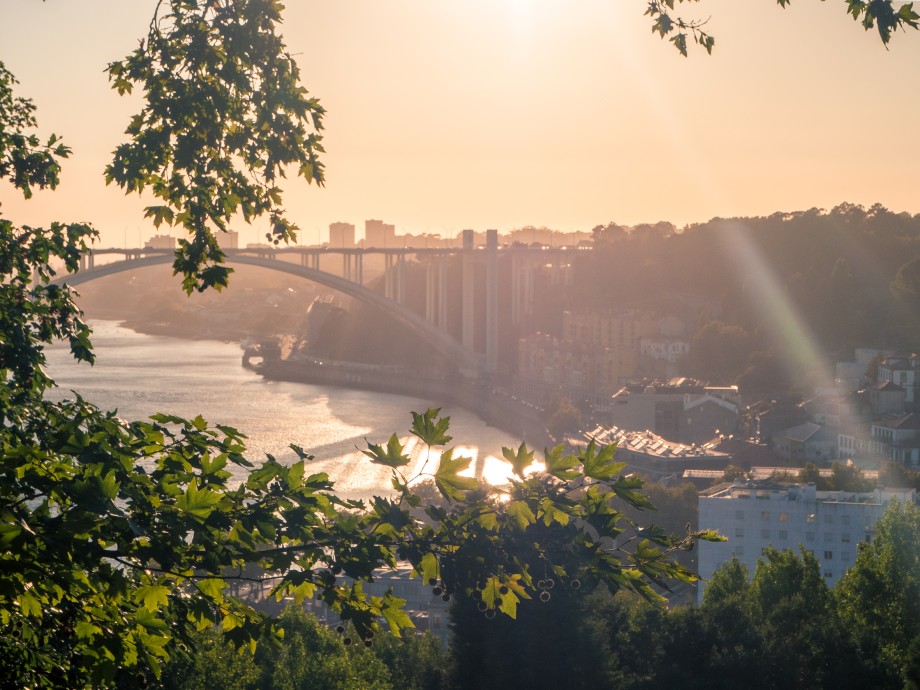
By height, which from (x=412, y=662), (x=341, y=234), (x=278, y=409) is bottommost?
(x=278, y=409)

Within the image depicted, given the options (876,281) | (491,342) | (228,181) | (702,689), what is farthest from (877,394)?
(228,181)

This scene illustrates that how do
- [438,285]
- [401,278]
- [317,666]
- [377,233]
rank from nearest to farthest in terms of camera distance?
[317,666] < [401,278] < [438,285] < [377,233]

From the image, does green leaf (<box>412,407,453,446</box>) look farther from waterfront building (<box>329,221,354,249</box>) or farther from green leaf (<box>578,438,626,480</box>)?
waterfront building (<box>329,221,354,249</box>)

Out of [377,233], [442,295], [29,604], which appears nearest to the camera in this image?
[29,604]

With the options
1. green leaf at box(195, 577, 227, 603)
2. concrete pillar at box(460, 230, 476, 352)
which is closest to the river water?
concrete pillar at box(460, 230, 476, 352)

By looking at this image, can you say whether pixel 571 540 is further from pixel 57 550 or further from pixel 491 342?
pixel 491 342

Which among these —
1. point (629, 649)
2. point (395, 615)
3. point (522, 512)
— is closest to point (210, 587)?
point (395, 615)

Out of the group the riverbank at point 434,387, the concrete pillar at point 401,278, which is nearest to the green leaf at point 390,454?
the riverbank at point 434,387

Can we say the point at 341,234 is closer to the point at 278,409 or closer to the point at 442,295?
the point at 442,295
